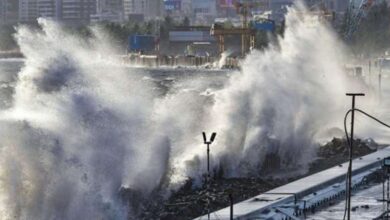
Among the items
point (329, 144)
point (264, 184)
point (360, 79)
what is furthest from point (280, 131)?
point (360, 79)

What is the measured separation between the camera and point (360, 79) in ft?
281

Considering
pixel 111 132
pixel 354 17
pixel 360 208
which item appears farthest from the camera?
pixel 354 17

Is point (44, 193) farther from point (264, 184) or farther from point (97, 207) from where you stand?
point (264, 184)

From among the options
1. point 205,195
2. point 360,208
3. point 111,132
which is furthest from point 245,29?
point 360,208

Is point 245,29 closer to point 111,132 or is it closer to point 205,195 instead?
point 205,195

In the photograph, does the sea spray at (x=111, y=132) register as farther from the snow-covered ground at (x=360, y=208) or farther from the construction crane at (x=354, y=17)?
the construction crane at (x=354, y=17)

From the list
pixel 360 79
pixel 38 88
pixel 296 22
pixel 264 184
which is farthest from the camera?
pixel 360 79

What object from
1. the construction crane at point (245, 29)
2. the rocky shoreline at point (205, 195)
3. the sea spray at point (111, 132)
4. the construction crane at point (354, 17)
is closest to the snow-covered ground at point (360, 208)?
the rocky shoreline at point (205, 195)

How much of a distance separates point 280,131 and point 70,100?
56.0ft

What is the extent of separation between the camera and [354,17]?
573ft

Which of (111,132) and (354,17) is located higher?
(354,17)

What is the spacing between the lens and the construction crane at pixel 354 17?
545 feet

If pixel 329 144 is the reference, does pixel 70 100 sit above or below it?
above

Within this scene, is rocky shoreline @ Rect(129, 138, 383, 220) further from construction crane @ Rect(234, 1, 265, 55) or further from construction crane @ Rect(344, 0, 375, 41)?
construction crane @ Rect(234, 1, 265, 55)
